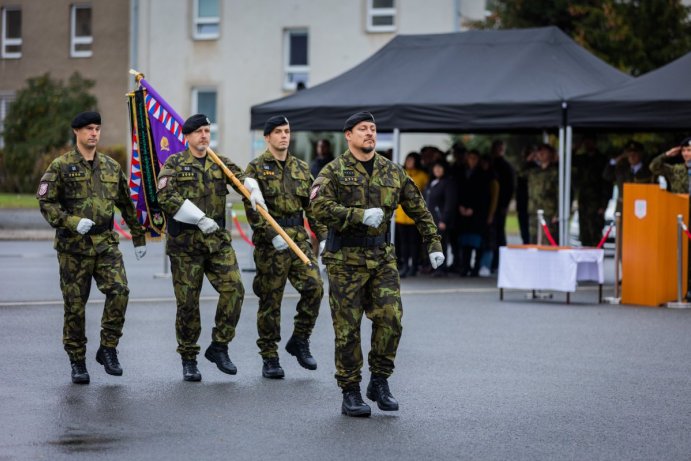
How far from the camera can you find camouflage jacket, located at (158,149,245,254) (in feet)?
32.9

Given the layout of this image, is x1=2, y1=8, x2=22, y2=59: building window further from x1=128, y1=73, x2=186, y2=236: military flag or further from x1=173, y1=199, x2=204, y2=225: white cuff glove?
x1=173, y1=199, x2=204, y2=225: white cuff glove

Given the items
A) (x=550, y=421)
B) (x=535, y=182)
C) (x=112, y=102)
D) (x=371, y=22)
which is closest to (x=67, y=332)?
(x=550, y=421)

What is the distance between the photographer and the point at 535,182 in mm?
19719

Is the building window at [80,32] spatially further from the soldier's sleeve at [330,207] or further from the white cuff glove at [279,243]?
the soldier's sleeve at [330,207]

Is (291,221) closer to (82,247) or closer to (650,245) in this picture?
(82,247)

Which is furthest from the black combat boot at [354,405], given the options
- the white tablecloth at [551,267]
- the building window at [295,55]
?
the building window at [295,55]

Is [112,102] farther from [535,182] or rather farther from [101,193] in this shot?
[101,193]

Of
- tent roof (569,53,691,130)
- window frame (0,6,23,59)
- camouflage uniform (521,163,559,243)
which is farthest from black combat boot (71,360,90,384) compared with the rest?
window frame (0,6,23,59)

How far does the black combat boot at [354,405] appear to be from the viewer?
8641 millimetres

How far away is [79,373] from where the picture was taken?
9.93 metres

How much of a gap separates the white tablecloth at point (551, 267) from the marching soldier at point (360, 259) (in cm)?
750

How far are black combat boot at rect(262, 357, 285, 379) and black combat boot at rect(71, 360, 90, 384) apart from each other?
132 centimetres

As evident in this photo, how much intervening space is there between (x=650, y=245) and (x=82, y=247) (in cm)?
835

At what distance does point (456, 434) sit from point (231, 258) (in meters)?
2.79
